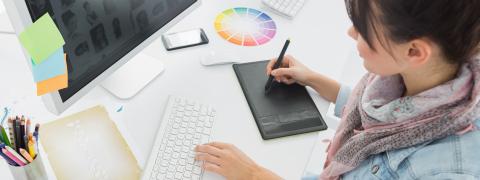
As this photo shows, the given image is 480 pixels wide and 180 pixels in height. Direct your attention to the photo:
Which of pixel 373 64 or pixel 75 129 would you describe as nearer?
pixel 373 64

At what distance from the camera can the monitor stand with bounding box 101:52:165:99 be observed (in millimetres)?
939

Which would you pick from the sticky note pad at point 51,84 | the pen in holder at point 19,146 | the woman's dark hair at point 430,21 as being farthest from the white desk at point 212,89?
the woman's dark hair at point 430,21

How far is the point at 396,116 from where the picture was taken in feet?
2.40

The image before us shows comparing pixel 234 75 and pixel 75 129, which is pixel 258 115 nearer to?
pixel 234 75

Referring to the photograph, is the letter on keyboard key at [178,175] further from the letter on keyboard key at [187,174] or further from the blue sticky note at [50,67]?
the blue sticky note at [50,67]

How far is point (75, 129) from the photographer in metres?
0.85

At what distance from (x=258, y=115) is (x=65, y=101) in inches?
15.5

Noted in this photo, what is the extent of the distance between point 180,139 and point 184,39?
1.07 feet

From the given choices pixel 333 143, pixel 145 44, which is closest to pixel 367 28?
pixel 333 143

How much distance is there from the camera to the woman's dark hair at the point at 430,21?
1.76ft

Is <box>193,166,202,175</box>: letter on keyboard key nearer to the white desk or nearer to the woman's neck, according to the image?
the white desk

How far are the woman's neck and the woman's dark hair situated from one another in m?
0.03

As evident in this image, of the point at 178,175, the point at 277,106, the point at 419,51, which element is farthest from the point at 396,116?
the point at 178,175

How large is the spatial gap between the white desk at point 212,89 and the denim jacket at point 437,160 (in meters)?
0.18
